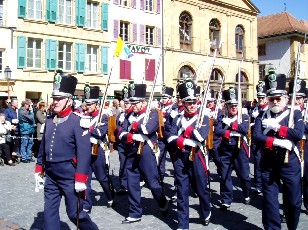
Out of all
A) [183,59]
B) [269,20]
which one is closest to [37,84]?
[183,59]

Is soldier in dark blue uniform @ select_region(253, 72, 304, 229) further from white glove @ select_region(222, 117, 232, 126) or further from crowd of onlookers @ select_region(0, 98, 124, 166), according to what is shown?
crowd of onlookers @ select_region(0, 98, 124, 166)

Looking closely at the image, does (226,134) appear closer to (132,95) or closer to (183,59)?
(132,95)

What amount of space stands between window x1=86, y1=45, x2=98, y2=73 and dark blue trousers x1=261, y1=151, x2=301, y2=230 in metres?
24.3

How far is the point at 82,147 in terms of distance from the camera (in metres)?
5.71

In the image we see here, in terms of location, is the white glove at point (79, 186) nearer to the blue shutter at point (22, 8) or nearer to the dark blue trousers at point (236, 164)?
the dark blue trousers at point (236, 164)

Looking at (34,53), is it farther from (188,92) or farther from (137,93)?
(188,92)

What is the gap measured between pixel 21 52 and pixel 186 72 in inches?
525

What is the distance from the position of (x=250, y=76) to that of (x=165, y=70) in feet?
33.7

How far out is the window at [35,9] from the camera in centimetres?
2691

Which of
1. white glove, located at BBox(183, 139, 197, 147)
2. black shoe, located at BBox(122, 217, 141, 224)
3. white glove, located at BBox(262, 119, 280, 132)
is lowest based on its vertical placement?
black shoe, located at BBox(122, 217, 141, 224)

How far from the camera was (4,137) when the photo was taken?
14016 mm

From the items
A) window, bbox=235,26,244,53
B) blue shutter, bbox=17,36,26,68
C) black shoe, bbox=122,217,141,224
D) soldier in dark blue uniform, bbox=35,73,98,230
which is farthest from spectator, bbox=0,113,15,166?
window, bbox=235,26,244,53

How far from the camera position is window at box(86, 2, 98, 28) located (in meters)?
29.6

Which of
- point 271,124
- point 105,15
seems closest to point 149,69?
point 105,15
